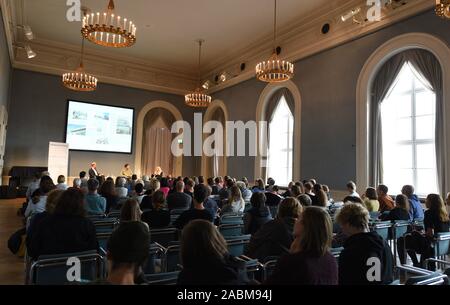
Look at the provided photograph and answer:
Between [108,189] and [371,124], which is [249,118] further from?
[108,189]

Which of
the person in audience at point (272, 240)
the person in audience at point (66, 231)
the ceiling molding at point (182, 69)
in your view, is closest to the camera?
the person in audience at point (66, 231)

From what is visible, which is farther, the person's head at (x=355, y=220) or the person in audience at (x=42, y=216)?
the person in audience at (x=42, y=216)

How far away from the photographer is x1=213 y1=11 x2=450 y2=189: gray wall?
735 cm

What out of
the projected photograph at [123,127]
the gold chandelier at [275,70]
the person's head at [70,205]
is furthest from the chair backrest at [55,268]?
the projected photograph at [123,127]

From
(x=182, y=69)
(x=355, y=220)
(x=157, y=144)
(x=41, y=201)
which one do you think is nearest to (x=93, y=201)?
(x=41, y=201)

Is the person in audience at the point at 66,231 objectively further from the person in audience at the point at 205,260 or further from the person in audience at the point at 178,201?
the person in audience at the point at 178,201

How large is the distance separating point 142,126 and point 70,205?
35.4ft

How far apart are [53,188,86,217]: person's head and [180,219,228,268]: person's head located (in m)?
1.39

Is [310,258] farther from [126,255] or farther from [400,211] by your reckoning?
[400,211]

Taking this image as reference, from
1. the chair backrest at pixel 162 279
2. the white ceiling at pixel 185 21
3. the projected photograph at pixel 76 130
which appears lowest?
the chair backrest at pixel 162 279

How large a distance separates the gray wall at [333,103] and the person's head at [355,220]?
216 inches

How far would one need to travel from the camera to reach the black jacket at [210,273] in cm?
149

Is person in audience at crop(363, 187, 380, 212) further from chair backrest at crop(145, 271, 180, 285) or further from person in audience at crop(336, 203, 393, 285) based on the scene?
chair backrest at crop(145, 271, 180, 285)

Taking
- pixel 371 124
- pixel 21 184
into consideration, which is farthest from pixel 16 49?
pixel 371 124
